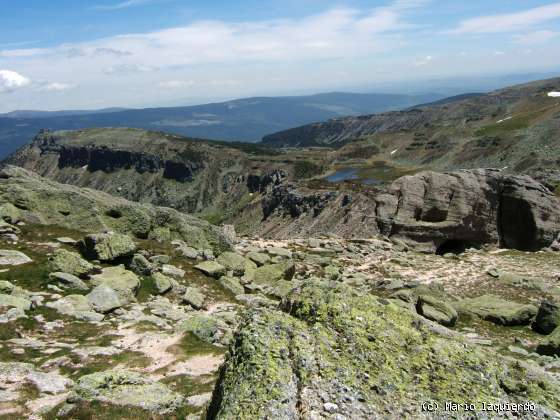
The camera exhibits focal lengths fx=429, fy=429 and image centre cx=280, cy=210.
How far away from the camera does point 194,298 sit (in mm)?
26125

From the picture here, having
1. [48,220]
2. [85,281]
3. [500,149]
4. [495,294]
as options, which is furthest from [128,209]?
[500,149]

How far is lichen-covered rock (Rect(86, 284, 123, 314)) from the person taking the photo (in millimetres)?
22953

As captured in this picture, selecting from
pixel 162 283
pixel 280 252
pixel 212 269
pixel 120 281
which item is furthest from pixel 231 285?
pixel 280 252

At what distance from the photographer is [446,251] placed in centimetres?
4922

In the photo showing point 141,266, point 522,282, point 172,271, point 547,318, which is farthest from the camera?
point 522,282

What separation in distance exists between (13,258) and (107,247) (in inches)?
211

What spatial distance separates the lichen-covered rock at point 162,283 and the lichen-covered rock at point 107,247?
104 inches

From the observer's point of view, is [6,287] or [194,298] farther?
[194,298]

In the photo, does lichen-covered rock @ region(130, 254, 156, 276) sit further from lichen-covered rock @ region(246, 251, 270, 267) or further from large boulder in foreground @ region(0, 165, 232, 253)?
lichen-covered rock @ region(246, 251, 270, 267)

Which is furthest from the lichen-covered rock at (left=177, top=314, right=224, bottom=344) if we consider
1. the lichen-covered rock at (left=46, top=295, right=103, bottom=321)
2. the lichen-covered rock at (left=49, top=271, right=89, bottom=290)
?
the lichen-covered rock at (left=49, top=271, right=89, bottom=290)

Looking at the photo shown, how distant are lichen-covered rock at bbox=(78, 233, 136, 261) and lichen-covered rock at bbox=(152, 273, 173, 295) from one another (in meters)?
2.63

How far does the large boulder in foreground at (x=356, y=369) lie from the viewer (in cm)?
911

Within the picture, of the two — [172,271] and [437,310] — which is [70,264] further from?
[437,310]

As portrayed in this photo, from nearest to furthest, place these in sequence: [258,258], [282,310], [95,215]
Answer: [282,310] < [95,215] < [258,258]
